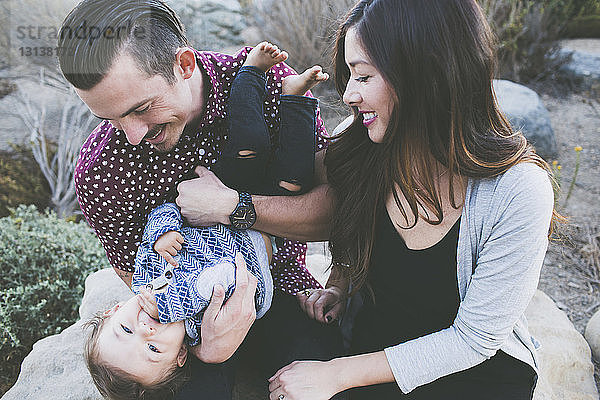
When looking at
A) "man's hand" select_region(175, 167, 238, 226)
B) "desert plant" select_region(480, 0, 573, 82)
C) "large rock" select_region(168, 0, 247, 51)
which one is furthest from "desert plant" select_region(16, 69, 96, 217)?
"desert plant" select_region(480, 0, 573, 82)

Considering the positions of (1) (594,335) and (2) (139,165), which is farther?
(1) (594,335)

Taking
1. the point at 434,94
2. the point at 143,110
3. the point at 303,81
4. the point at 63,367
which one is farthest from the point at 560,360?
the point at 63,367

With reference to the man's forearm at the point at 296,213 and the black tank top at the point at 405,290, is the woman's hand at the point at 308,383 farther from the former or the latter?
the man's forearm at the point at 296,213

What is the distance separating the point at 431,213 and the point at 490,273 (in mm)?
269

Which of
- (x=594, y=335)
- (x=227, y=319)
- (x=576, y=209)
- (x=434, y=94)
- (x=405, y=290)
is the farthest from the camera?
(x=576, y=209)

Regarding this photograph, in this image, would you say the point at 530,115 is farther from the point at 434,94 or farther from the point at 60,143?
the point at 60,143

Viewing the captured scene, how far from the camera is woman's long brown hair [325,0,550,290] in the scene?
1.48 meters

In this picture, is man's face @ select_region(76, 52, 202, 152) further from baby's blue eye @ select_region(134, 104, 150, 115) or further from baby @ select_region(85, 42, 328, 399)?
baby @ select_region(85, 42, 328, 399)

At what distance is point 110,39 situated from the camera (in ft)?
5.38

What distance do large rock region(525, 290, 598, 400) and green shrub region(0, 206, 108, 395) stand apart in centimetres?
244

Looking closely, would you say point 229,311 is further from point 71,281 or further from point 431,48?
point 71,281

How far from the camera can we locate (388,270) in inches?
74.2

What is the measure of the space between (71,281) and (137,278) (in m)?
1.57

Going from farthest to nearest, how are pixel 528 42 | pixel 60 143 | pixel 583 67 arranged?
1. pixel 528 42
2. pixel 583 67
3. pixel 60 143
